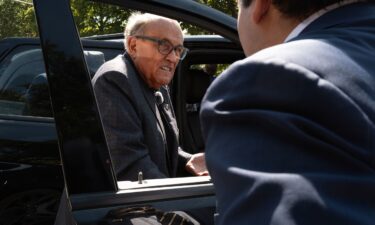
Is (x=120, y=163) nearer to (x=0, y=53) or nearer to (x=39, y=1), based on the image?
(x=39, y=1)

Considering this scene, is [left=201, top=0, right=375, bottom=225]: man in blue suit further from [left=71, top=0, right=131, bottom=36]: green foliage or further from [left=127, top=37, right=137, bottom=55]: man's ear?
[left=127, top=37, right=137, bottom=55]: man's ear

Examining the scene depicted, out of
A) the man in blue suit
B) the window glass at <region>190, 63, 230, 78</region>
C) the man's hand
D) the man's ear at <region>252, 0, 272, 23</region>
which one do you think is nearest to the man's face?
the man's hand

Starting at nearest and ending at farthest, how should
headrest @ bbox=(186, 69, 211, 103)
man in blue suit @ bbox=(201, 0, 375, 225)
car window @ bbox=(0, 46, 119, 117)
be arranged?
man in blue suit @ bbox=(201, 0, 375, 225) < car window @ bbox=(0, 46, 119, 117) < headrest @ bbox=(186, 69, 211, 103)

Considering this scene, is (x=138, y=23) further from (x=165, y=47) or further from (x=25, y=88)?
(x=25, y=88)

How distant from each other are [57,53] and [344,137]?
1.13 m

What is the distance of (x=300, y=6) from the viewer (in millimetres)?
917

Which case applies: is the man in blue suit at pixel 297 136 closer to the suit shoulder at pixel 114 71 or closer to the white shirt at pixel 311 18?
the white shirt at pixel 311 18

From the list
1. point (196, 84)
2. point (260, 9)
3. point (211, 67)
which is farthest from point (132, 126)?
point (211, 67)

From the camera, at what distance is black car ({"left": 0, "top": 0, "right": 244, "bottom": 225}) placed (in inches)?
66.6

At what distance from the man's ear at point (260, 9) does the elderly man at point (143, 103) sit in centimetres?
126

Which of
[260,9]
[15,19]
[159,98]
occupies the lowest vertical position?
[159,98]

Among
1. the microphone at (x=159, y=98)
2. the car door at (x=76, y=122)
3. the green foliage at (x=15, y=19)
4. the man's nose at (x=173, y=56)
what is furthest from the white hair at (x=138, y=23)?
the car door at (x=76, y=122)

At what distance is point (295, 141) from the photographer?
758mm

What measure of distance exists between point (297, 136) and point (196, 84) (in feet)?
10.9
